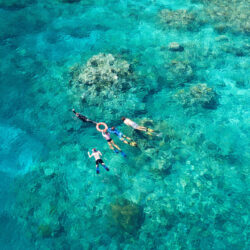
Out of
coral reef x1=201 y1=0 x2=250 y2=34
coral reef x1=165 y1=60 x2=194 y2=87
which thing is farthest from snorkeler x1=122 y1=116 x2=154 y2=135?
coral reef x1=201 y1=0 x2=250 y2=34

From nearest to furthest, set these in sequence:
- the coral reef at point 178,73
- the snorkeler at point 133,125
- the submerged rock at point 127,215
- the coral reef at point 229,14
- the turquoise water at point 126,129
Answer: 1. the submerged rock at point 127,215
2. the turquoise water at point 126,129
3. the snorkeler at point 133,125
4. the coral reef at point 178,73
5. the coral reef at point 229,14

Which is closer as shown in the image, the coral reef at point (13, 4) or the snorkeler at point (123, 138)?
the snorkeler at point (123, 138)

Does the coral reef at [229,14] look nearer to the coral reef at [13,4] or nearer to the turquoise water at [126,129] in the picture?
the turquoise water at [126,129]

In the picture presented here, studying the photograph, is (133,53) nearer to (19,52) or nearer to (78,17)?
(78,17)

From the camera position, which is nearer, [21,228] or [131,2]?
[21,228]

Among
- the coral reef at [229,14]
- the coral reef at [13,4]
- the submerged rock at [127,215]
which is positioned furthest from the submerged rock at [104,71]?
the coral reef at [13,4]

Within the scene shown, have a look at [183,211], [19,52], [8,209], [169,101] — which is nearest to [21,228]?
[8,209]

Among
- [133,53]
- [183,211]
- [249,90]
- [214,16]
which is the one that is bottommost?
[183,211]
